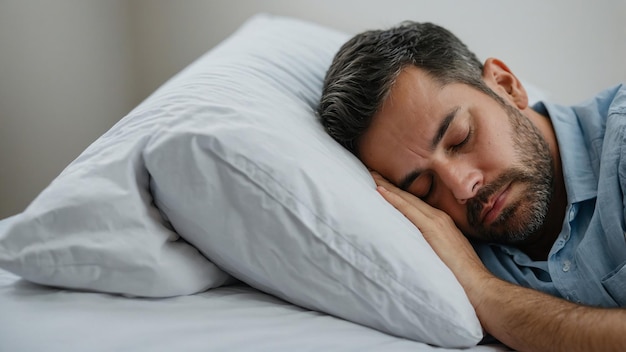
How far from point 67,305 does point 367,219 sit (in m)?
0.36

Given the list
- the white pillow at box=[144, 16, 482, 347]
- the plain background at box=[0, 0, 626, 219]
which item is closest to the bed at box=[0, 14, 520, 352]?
the white pillow at box=[144, 16, 482, 347]

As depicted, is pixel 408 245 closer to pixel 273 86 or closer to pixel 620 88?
pixel 273 86

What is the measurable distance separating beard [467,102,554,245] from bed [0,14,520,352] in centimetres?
23

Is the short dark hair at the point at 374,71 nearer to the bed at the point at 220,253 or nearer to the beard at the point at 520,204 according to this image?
the beard at the point at 520,204

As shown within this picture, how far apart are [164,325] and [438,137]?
0.55 metres

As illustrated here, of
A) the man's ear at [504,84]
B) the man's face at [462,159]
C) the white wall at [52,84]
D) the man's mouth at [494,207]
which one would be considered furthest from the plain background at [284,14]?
the man's mouth at [494,207]

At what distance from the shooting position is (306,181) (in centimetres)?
80

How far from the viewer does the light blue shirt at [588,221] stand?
0.92 m

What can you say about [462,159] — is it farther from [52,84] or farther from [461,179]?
[52,84]

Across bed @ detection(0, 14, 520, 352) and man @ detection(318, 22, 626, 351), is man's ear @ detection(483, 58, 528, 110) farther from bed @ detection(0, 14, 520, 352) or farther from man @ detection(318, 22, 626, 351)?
bed @ detection(0, 14, 520, 352)

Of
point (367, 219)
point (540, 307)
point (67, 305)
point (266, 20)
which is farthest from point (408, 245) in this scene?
point (266, 20)

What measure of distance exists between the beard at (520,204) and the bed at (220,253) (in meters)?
0.23

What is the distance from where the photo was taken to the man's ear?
48.8 inches

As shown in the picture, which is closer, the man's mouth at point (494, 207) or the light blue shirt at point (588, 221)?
the light blue shirt at point (588, 221)
